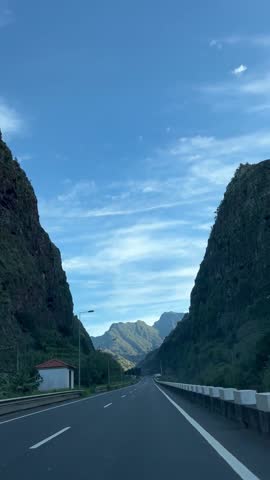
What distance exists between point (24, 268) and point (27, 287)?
117 inches

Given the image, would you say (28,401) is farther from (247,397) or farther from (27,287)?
(27,287)

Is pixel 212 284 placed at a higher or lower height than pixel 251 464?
higher

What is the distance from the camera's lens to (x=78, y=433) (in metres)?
13.4

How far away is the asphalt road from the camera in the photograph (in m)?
8.02

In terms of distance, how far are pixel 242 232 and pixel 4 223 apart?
122 ft

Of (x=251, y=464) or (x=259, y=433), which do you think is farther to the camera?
(x=259, y=433)

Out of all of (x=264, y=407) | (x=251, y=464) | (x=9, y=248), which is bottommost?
(x=251, y=464)

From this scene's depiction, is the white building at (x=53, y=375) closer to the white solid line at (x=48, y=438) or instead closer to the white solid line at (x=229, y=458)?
the white solid line at (x=48, y=438)

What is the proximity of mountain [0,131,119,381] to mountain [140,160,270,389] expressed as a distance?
65.6 ft

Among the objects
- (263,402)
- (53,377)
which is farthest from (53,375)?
(263,402)

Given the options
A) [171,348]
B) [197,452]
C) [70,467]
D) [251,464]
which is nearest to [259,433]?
[197,452]

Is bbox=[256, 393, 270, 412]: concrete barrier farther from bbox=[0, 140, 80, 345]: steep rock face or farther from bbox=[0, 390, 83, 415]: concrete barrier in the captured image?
bbox=[0, 140, 80, 345]: steep rock face

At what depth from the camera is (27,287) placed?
86.8m

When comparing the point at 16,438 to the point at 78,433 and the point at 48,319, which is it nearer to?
the point at 78,433
